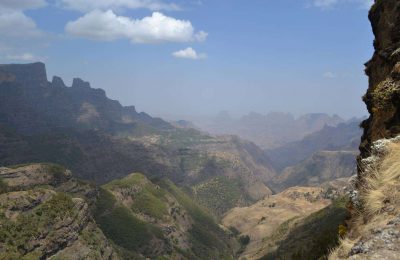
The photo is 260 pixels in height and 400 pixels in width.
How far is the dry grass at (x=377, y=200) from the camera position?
56.5 ft

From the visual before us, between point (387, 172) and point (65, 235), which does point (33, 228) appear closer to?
point (65, 235)

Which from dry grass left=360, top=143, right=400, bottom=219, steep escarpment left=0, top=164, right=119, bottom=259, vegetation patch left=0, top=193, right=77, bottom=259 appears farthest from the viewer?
steep escarpment left=0, top=164, right=119, bottom=259

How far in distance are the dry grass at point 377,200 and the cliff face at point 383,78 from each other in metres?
7.53

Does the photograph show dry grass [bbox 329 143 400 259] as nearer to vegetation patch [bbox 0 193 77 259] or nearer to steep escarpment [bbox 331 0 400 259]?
steep escarpment [bbox 331 0 400 259]

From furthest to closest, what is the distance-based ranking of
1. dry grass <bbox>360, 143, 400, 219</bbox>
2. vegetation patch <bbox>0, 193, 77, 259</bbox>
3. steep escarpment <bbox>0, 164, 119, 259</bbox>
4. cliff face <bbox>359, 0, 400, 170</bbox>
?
steep escarpment <bbox>0, 164, 119, 259</bbox>, vegetation patch <bbox>0, 193, 77, 259</bbox>, cliff face <bbox>359, 0, 400, 170</bbox>, dry grass <bbox>360, 143, 400, 219</bbox>

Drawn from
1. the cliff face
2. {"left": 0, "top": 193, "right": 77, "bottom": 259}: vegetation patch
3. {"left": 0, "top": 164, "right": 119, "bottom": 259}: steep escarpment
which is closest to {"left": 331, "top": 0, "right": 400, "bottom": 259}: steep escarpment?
the cliff face

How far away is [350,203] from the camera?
23.8 m

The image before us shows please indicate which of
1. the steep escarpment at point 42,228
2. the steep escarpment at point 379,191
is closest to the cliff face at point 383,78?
the steep escarpment at point 379,191

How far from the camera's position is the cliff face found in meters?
29.0

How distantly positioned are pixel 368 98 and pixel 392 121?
18.3 ft

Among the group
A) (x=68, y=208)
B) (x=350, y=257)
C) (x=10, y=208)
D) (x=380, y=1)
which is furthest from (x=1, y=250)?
(x=350, y=257)

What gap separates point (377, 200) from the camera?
723 inches

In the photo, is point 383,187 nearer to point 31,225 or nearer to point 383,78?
point 383,78

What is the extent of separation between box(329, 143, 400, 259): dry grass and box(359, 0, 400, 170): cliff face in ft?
24.7
